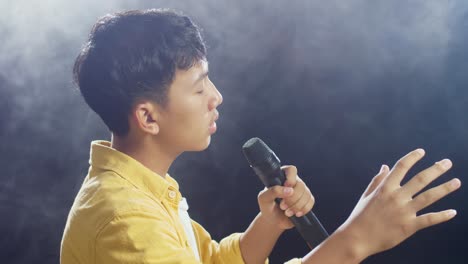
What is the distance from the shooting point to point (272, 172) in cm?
119

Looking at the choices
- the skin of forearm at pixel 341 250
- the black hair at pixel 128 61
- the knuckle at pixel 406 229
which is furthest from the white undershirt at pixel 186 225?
the knuckle at pixel 406 229

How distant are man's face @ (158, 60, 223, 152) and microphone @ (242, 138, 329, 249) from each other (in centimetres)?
15

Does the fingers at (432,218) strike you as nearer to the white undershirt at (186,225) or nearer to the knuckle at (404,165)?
the knuckle at (404,165)

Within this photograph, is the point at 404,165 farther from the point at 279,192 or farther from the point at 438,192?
the point at 279,192

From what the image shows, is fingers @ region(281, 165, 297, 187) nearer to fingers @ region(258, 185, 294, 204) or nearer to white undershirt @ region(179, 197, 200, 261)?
fingers @ region(258, 185, 294, 204)

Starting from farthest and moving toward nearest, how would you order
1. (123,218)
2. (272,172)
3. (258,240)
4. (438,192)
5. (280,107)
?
1. (280,107)
2. (258,240)
3. (272,172)
4. (123,218)
5. (438,192)

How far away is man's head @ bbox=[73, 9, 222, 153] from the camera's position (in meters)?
1.27

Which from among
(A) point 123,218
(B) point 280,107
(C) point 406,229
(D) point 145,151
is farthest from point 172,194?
(B) point 280,107

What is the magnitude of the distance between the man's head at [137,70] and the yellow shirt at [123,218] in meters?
0.09

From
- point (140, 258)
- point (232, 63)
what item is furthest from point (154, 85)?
point (232, 63)

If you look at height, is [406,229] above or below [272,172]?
below

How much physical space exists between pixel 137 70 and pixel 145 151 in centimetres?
17

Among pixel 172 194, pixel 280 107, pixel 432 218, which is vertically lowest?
pixel 432 218

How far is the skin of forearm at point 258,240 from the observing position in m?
1.43
